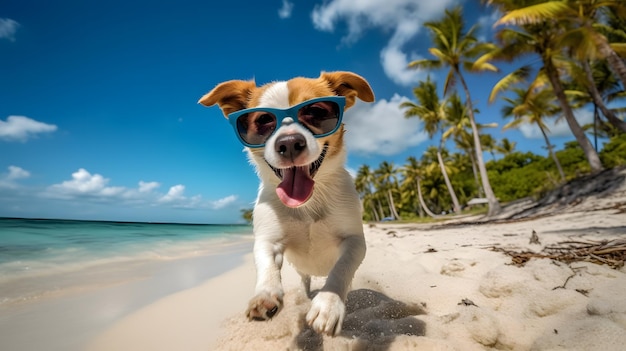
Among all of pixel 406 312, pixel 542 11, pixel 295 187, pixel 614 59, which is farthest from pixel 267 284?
pixel 614 59

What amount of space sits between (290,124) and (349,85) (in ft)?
2.80

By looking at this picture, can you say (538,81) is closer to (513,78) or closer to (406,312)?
(513,78)

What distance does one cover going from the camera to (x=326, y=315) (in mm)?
1485

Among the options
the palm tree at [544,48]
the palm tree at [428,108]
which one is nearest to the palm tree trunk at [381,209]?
the palm tree at [428,108]

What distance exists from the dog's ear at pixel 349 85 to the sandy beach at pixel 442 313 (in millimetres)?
1728

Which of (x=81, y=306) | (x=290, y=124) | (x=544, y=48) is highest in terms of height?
(x=544, y=48)

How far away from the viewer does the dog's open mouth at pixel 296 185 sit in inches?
74.6

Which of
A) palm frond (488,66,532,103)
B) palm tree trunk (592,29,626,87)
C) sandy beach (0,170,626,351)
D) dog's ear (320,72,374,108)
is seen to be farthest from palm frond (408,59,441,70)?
dog's ear (320,72,374,108)

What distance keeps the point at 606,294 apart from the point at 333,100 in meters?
2.17

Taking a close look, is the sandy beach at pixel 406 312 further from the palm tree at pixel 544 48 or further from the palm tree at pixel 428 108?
the palm tree at pixel 428 108

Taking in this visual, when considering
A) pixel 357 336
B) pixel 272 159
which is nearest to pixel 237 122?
pixel 272 159

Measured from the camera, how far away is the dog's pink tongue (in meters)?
1.90

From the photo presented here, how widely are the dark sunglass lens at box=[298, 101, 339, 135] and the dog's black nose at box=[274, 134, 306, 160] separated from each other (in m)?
0.21

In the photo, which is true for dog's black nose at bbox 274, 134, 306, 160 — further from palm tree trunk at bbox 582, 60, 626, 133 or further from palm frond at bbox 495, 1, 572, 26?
palm tree trunk at bbox 582, 60, 626, 133
